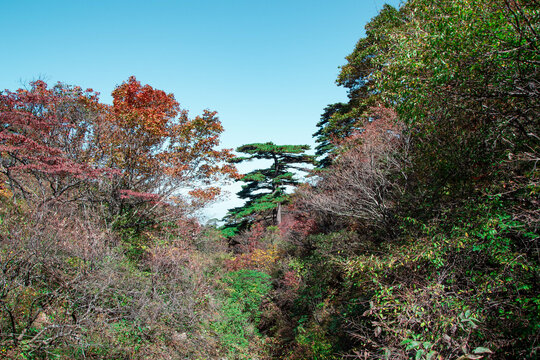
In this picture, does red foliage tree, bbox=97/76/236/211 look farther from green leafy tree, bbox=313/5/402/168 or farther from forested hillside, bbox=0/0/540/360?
green leafy tree, bbox=313/5/402/168

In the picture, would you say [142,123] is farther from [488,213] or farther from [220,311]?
[488,213]

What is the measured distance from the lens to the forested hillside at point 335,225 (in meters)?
3.66

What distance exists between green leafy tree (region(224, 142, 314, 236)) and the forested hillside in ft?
28.1

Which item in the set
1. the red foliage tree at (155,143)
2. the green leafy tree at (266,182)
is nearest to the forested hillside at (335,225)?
the red foliage tree at (155,143)

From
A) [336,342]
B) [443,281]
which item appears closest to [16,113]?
[336,342]

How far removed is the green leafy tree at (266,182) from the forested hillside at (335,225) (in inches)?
337

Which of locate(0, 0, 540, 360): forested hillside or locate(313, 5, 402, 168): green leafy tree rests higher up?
locate(313, 5, 402, 168): green leafy tree

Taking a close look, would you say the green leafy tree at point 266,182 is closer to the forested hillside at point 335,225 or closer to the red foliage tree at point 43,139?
the forested hillside at point 335,225

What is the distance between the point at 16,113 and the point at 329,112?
1947 cm

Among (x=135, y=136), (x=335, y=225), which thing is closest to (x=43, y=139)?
(x=135, y=136)

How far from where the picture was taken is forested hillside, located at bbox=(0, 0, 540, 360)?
12.0 feet

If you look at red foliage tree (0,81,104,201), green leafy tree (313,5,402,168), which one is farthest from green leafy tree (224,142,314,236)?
red foliage tree (0,81,104,201)

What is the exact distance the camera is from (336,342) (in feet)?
23.1

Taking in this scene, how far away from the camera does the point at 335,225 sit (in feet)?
39.8
